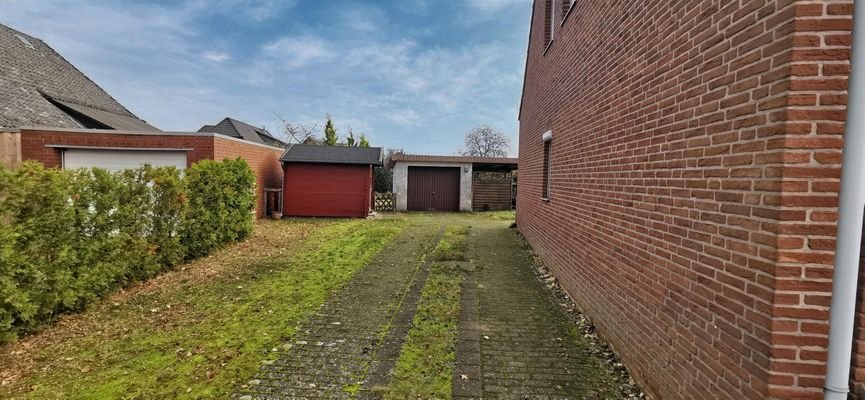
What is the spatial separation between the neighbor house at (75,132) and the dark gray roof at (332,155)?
1.04 meters

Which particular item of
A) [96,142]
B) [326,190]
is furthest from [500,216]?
[96,142]

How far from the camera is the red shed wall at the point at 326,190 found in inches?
561

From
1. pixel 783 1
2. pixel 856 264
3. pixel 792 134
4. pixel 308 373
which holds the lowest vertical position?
pixel 308 373

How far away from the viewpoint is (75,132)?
393 inches

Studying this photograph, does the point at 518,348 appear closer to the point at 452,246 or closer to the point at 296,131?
the point at 452,246

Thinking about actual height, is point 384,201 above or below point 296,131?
below

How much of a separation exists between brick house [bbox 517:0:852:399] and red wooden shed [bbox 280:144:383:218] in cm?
1112

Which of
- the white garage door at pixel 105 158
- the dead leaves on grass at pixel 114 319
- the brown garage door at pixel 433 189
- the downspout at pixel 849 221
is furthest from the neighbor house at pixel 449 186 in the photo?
the downspout at pixel 849 221

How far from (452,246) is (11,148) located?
11527 millimetres

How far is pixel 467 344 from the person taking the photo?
12.4 ft

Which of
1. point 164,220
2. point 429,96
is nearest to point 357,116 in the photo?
point 429,96

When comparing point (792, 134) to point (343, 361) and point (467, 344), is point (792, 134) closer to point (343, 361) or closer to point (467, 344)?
point (467, 344)

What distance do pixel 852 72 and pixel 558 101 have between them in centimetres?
517

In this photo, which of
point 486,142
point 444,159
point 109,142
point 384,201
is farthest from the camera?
point 486,142
